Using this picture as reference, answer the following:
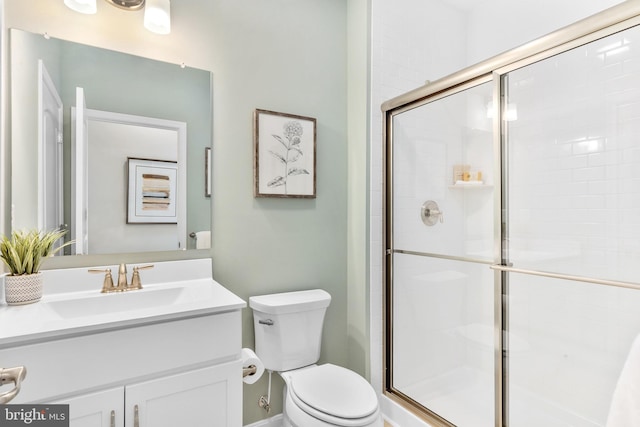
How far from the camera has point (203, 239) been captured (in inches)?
65.7

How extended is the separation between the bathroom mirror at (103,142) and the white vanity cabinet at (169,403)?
65cm

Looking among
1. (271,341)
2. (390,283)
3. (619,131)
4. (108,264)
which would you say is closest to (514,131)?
(619,131)

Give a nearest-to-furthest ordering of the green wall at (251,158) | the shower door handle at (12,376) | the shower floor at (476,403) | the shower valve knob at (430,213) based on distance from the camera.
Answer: the shower door handle at (12,376) → the shower floor at (476,403) → the green wall at (251,158) → the shower valve knob at (430,213)

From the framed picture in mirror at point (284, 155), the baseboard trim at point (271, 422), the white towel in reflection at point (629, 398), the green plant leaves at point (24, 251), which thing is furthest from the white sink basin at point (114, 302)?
the white towel in reflection at point (629, 398)

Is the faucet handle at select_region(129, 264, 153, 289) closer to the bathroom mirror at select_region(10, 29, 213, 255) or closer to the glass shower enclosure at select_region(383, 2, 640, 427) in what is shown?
the bathroom mirror at select_region(10, 29, 213, 255)

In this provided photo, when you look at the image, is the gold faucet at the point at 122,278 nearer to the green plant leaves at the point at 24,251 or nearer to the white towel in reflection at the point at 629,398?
the green plant leaves at the point at 24,251

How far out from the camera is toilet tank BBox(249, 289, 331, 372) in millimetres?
1683

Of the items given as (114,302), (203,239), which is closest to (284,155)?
(203,239)

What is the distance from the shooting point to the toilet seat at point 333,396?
136 cm

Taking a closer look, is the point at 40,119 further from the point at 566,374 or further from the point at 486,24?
the point at 486,24

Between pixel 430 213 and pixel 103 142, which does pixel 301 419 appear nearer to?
pixel 430 213

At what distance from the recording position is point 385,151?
2.04 m

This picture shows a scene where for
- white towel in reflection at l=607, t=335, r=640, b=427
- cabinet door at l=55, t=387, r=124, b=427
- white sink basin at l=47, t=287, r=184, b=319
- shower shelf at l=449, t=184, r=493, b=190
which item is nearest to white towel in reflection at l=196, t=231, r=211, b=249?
white sink basin at l=47, t=287, r=184, b=319

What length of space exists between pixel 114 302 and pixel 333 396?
986 mm
